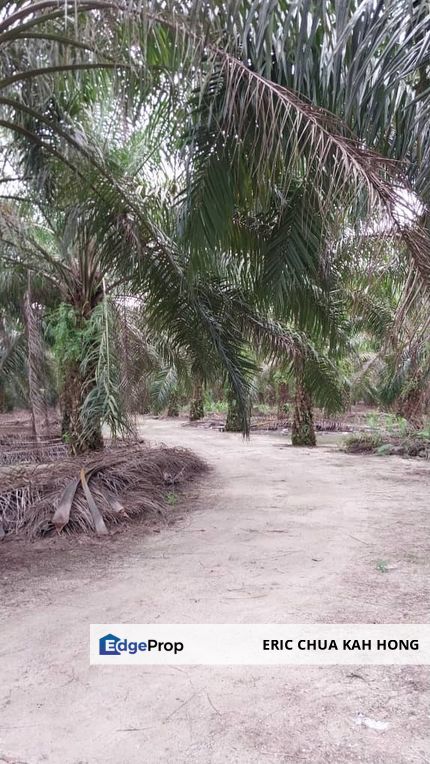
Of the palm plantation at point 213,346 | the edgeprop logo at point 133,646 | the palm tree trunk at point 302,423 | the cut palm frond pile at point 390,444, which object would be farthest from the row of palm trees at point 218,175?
the palm tree trunk at point 302,423

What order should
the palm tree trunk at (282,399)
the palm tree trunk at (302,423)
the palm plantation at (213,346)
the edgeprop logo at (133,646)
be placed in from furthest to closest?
1. the palm tree trunk at (282,399)
2. the palm tree trunk at (302,423)
3. the edgeprop logo at (133,646)
4. the palm plantation at (213,346)

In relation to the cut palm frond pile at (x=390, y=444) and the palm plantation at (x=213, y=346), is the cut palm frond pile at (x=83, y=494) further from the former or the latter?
the cut palm frond pile at (x=390, y=444)

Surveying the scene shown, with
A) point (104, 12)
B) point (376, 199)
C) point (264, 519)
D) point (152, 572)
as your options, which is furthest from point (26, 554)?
point (104, 12)

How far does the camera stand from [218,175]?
3.70 metres

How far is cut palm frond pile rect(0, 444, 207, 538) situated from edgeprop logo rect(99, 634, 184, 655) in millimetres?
2092

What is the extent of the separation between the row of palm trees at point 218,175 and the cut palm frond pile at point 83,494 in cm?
61

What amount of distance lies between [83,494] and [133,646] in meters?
2.65

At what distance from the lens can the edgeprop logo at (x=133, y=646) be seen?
8.59ft

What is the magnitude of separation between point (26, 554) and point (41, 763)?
101 inches

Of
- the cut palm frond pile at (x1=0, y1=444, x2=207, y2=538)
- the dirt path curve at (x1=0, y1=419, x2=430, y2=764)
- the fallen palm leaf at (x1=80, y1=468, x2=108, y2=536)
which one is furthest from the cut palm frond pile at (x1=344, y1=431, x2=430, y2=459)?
the fallen palm leaf at (x1=80, y1=468, x2=108, y2=536)

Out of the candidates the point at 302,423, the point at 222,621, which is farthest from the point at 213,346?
the point at 302,423

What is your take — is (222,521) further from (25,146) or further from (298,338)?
(25,146)

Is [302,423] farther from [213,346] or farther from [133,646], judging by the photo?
[133,646]

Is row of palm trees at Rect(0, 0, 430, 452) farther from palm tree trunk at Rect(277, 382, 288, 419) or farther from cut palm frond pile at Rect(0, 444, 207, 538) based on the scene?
palm tree trunk at Rect(277, 382, 288, 419)
